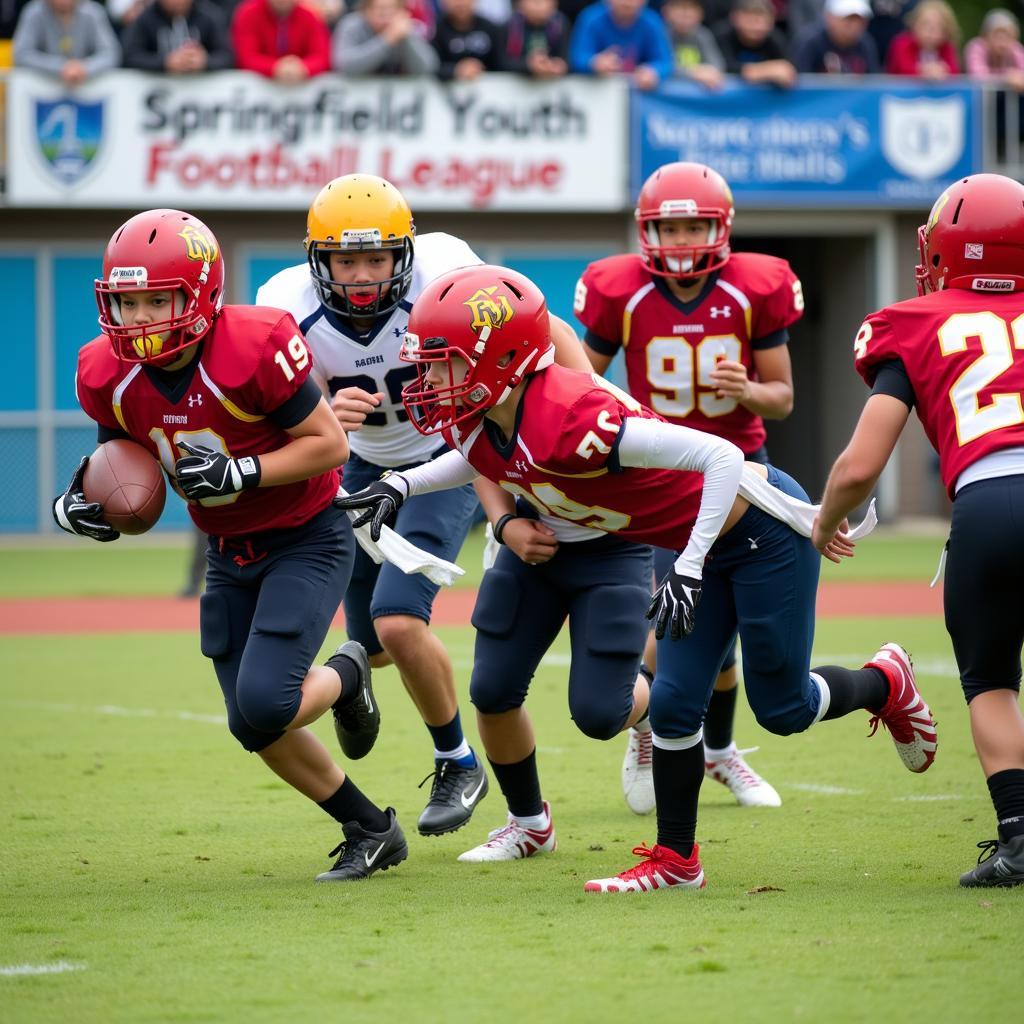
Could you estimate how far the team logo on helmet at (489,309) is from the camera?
439 cm

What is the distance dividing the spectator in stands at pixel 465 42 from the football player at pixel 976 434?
41.4ft

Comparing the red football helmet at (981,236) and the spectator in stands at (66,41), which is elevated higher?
the spectator in stands at (66,41)

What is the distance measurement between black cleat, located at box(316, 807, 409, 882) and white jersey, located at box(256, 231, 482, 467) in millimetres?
1454

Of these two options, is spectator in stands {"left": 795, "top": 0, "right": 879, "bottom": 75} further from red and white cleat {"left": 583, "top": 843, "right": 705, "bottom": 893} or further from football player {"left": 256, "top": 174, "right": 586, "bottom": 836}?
red and white cleat {"left": 583, "top": 843, "right": 705, "bottom": 893}

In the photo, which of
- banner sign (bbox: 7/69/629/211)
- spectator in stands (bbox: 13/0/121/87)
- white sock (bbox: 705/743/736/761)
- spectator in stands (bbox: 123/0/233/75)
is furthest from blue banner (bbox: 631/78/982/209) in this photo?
white sock (bbox: 705/743/736/761)

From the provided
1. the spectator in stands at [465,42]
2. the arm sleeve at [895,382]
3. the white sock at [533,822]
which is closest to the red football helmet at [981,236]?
the arm sleeve at [895,382]

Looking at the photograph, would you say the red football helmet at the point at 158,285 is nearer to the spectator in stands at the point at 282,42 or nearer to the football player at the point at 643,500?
the football player at the point at 643,500

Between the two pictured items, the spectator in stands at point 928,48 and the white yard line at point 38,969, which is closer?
the white yard line at point 38,969

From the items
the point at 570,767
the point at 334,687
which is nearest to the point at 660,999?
the point at 334,687

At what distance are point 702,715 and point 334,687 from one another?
1082mm

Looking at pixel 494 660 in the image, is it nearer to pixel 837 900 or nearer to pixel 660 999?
pixel 837 900

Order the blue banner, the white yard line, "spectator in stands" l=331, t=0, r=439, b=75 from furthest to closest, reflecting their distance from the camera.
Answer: the blue banner → "spectator in stands" l=331, t=0, r=439, b=75 → the white yard line

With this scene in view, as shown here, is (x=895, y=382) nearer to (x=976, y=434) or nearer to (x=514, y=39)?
(x=976, y=434)

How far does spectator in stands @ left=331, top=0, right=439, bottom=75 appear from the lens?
16.0m
